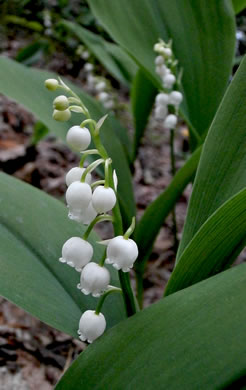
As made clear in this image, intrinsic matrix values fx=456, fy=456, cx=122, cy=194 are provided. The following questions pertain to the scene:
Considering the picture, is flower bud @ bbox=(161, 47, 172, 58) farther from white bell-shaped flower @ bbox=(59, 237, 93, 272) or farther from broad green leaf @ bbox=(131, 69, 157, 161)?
white bell-shaped flower @ bbox=(59, 237, 93, 272)

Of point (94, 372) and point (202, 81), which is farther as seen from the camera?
point (202, 81)

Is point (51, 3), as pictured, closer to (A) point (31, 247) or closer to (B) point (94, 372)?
(A) point (31, 247)

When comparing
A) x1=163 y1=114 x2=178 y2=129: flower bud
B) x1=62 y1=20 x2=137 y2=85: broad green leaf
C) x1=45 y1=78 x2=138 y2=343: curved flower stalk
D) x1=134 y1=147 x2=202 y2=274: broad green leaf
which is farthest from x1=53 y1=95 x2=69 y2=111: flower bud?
x1=62 y1=20 x2=137 y2=85: broad green leaf

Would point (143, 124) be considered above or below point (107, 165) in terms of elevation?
below

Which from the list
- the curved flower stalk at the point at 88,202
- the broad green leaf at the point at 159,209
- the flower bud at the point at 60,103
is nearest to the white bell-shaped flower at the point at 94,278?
the curved flower stalk at the point at 88,202

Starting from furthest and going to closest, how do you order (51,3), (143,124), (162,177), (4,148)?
(51,3)
(162,177)
(4,148)
(143,124)

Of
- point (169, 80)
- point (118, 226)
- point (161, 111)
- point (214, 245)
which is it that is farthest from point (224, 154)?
point (161, 111)

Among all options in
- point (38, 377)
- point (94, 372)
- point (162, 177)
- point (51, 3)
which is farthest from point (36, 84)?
point (51, 3)
